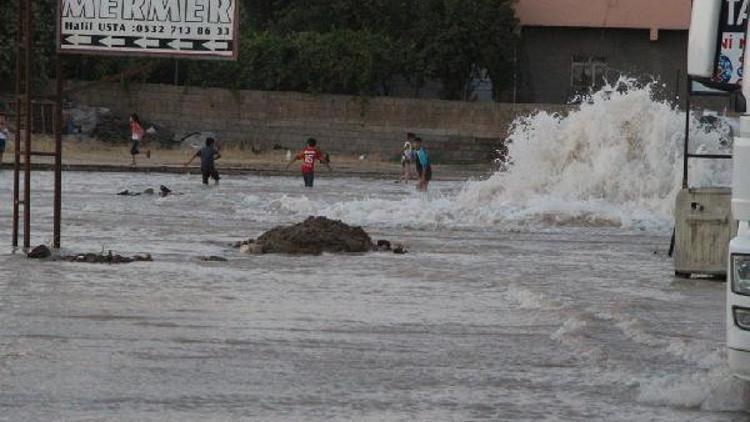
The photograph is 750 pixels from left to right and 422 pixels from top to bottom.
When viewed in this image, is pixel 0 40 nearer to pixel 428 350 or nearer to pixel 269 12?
pixel 269 12

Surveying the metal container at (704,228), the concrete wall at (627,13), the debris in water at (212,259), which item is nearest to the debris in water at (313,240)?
the debris in water at (212,259)

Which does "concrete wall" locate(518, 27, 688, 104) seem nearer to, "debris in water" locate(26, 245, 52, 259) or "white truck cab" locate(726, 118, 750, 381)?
"debris in water" locate(26, 245, 52, 259)

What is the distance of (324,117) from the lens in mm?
54625

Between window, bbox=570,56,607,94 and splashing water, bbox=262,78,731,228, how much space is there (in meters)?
24.5

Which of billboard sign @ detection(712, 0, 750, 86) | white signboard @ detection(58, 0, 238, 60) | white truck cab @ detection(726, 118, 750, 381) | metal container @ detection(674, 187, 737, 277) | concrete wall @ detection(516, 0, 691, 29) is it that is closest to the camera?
white truck cab @ detection(726, 118, 750, 381)

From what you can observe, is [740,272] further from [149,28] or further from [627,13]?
[627,13]

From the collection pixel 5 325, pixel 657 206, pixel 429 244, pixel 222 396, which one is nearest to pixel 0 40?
pixel 657 206

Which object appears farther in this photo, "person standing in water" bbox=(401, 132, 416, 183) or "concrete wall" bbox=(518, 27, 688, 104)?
"concrete wall" bbox=(518, 27, 688, 104)

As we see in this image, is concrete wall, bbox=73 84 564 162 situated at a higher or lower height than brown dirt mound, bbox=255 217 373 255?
higher

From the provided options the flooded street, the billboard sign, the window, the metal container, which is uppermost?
the window

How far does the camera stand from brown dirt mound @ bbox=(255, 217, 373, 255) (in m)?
20.2

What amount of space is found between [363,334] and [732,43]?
351 cm

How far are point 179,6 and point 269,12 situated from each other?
46.0 m

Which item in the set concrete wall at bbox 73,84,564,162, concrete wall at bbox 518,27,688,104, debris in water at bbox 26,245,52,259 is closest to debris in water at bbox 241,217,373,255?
debris in water at bbox 26,245,52,259
